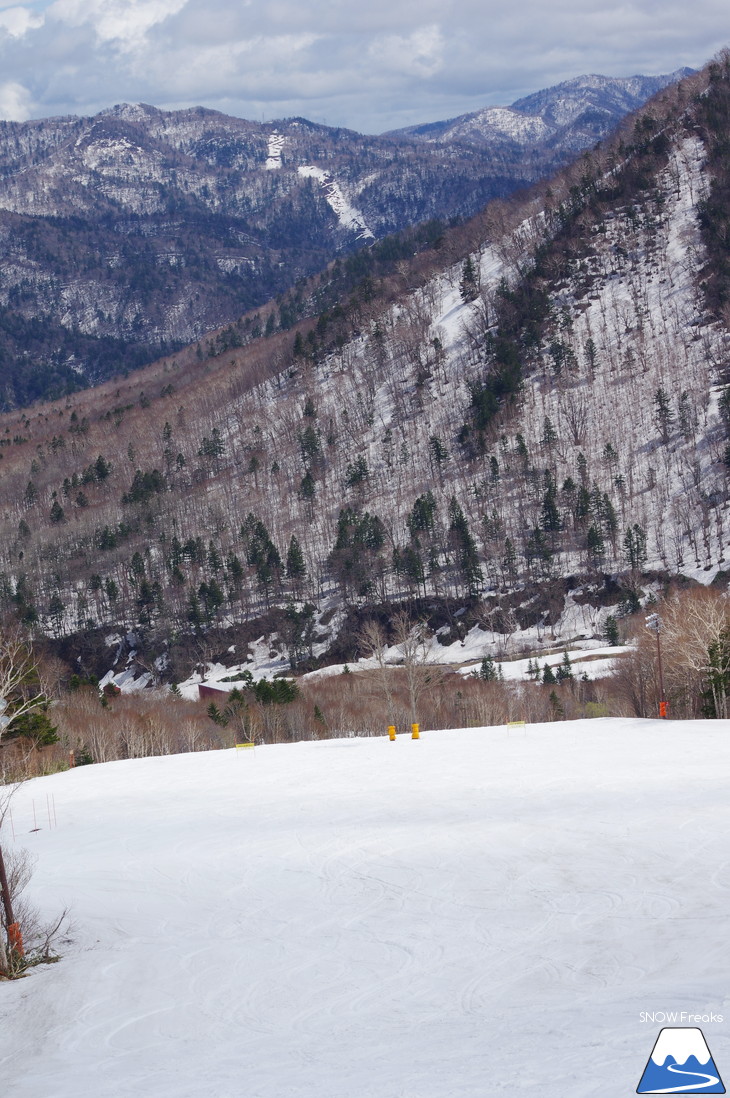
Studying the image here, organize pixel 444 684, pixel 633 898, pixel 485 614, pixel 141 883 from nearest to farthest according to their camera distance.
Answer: pixel 633 898 < pixel 141 883 < pixel 444 684 < pixel 485 614

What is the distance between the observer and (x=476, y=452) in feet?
489

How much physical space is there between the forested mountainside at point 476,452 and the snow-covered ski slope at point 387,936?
83.5 meters

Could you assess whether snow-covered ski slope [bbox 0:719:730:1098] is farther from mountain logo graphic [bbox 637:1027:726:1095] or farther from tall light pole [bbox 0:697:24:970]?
tall light pole [bbox 0:697:24:970]

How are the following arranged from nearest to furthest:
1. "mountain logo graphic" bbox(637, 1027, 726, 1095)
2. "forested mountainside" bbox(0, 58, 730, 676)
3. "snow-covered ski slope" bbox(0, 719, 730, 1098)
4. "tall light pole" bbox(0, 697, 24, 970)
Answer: "mountain logo graphic" bbox(637, 1027, 726, 1095), "snow-covered ski slope" bbox(0, 719, 730, 1098), "tall light pole" bbox(0, 697, 24, 970), "forested mountainside" bbox(0, 58, 730, 676)

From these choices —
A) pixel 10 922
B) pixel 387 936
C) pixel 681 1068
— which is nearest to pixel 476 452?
pixel 387 936

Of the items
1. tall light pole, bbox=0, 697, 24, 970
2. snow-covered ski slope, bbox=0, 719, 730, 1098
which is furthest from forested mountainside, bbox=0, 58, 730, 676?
tall light pole, bbox=0, 697, 24, 970

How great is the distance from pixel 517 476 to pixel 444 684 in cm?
5392

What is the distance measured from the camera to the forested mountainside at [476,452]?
12900 cm

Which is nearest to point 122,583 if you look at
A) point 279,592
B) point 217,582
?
point 217,582

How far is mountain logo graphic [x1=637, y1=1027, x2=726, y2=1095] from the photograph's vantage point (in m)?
12.5

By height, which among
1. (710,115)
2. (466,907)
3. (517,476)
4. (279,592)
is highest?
(710,115)

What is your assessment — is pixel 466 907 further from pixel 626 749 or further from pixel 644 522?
pixel 644 522

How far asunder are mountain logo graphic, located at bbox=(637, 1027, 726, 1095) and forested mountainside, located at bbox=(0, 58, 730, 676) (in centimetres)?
9840

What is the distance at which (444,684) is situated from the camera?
310 ft
